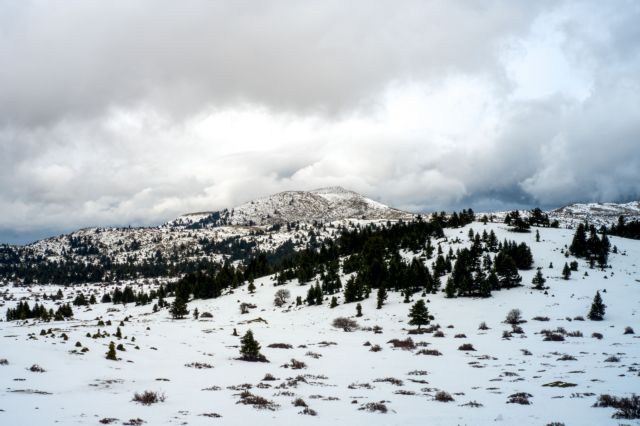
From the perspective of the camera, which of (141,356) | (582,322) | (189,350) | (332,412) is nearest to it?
(332,412)

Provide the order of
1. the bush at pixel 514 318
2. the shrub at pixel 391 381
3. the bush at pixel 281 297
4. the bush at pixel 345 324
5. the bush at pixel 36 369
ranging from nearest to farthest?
the bush at pixel 36 369 → the shrub at pixel 391 381 → the bush at pixel 514 318 → the bush at pixel 345 324 → the bush at pixel 281 297

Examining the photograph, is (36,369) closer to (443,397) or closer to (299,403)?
(299,403)

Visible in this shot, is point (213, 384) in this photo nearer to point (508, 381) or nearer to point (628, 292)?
point (508, 381)

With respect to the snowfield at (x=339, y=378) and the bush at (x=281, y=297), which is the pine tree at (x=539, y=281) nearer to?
the snowfield at (x=339, y=378)

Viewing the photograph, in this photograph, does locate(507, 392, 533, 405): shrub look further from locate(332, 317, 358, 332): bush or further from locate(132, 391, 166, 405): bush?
locate(332, 317, 358, 332): bush

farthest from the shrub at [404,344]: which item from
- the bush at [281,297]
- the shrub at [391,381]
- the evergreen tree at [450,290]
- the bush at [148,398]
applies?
the bush at [281,297]

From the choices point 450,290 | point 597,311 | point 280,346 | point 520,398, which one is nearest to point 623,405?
point 520,398

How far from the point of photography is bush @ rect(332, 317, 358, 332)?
64.0 m

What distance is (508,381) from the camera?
77.9ft

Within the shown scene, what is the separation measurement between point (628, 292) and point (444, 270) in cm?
3623

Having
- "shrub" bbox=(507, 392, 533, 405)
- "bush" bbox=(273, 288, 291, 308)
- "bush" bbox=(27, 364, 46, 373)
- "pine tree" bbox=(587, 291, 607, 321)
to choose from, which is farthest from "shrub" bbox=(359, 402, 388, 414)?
"bush" bbox=(273, 288, 291, 308)

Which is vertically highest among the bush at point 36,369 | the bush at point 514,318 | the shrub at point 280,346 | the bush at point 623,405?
the bush at point 623,405

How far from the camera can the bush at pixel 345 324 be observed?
210 feet

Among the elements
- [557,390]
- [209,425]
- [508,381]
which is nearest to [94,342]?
[209,425]
